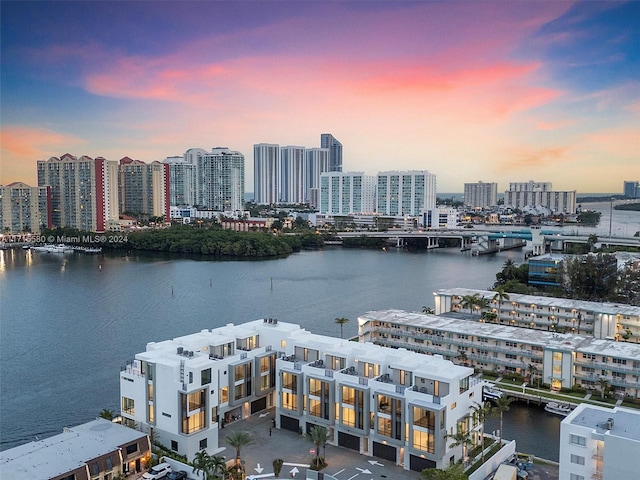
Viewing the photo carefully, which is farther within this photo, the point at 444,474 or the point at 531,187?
the point at 531,187

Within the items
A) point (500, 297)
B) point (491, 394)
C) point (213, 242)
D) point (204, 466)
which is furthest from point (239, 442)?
point (213, 242)

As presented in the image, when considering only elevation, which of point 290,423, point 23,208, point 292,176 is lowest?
point 290,423

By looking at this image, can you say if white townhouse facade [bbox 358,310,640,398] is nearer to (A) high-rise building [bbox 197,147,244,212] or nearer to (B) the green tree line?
(B) the green tree line

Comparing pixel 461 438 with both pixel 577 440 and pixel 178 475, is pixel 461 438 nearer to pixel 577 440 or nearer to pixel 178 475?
pixel 577 440

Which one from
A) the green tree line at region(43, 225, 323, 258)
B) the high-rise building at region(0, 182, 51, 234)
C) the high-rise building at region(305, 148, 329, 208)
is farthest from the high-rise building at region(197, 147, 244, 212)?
the high-rise building at region(305, 148, 329, 208)

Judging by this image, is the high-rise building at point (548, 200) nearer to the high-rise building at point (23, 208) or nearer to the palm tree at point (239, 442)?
the high-rise building at point (23, 208)

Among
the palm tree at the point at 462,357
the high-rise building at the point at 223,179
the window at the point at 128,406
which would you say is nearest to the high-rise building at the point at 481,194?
the high-rise building at the point at 223,179
